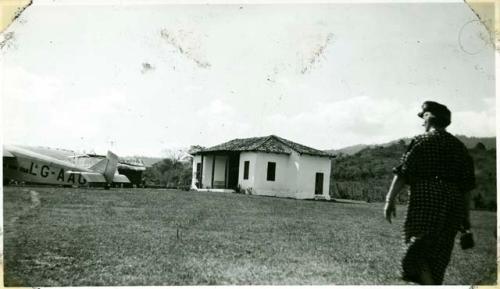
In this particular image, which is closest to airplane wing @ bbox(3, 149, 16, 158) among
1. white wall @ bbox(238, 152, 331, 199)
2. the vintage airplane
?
the vintage airplane

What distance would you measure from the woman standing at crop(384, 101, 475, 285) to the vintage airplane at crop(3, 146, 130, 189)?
371 cm

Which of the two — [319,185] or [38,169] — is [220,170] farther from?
[38,169]

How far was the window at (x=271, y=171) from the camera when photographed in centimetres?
789

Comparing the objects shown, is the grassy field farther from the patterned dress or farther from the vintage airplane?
the patterned dress

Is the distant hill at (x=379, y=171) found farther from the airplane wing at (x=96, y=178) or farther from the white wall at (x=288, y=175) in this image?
the airplane wing at (x=96, y=178)

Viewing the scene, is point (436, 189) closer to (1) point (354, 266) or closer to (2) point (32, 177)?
(1) point (354, 266)

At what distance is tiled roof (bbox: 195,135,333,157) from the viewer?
634cm

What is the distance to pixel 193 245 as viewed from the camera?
4965 mm

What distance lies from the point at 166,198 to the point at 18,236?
1.98 m

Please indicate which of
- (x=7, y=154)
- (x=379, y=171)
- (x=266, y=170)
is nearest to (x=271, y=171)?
(x=266, y=170)

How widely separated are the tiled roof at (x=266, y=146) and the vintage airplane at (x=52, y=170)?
1277 millimetres

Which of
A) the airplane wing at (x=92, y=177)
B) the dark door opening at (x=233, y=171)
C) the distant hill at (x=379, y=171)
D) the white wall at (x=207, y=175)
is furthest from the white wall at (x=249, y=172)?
the airplane wing at (x=92, y=177)

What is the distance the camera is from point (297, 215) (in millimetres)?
6039

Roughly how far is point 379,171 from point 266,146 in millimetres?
1893
